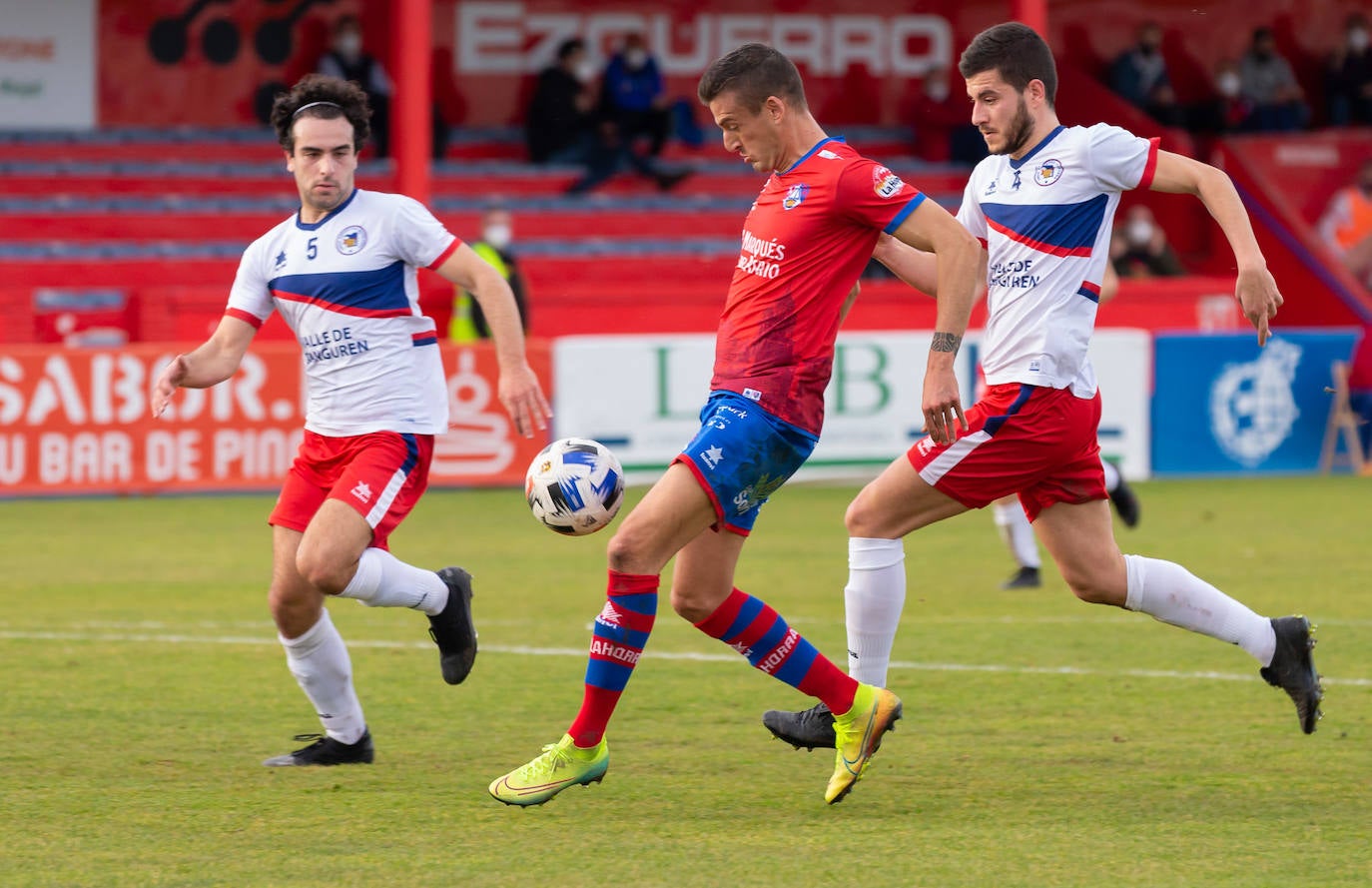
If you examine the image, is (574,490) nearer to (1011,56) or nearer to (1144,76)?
(1011,56)

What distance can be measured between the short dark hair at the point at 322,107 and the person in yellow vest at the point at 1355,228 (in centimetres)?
1829

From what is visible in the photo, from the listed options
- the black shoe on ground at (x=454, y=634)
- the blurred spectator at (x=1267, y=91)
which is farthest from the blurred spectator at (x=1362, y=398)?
the black shoe on ground at (x=454, y=634)

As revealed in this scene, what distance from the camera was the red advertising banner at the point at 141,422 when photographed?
46.3 ft

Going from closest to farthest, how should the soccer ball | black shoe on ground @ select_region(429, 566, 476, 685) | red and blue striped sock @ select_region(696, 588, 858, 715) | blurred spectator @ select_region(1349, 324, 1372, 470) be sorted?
red and blue striped sock @ select_region(696, 588, 858, 715), the soccer ball, black shoe on ground @ select_region(429, 566, 476, 685), blurred spectator @ select_region(1349, 324, 1372, 470)

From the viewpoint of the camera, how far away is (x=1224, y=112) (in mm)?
24031

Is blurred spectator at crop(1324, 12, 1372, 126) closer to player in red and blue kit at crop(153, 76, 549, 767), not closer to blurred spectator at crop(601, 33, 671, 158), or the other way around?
blurred spectator at crop(601, 33, 671, 158)

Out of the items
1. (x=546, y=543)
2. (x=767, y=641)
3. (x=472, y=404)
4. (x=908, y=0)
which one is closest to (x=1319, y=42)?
(x=908, y=0)

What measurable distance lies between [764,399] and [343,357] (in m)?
1.43

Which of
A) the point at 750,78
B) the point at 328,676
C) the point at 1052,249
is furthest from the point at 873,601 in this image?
the point at 328,676

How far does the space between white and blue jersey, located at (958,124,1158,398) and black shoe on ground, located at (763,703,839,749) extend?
1.08 m

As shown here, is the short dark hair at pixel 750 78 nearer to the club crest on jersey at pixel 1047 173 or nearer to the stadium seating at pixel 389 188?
the club crest on jersey at pixel 1047 173

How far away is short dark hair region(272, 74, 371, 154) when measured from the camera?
6109 millimetres

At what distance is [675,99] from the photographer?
80.2 ft

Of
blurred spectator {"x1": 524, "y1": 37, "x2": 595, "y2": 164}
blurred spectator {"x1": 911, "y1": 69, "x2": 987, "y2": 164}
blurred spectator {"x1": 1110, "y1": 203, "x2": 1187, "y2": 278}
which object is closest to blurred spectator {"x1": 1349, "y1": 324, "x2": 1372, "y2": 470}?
blurred spectator {"x1": 1110, "y1": 203, "x2": 1187, "y2": 278}
